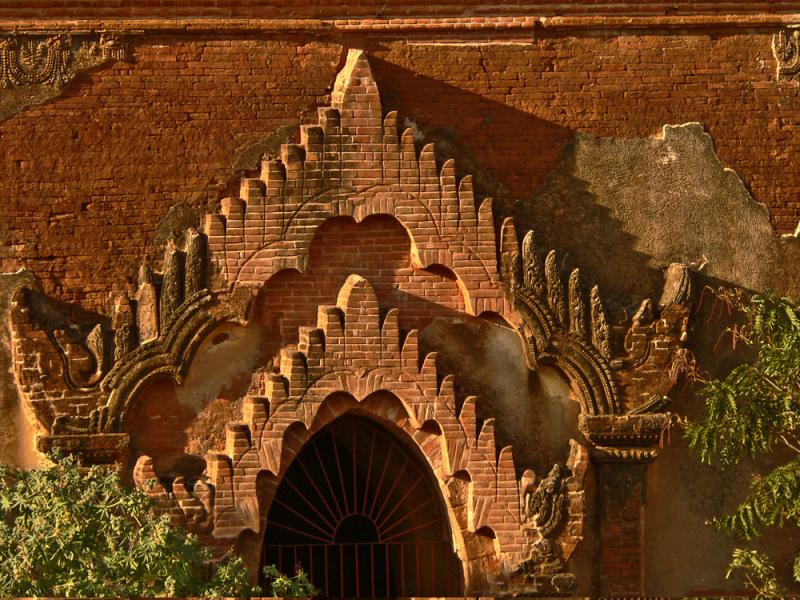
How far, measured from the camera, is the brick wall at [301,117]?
15.9 m

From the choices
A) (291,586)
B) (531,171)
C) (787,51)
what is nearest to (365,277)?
(531,171)

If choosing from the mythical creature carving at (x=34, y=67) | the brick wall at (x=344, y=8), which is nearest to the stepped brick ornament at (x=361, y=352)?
the brick wall at (x=344, y=8)

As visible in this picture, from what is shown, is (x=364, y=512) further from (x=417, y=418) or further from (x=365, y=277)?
(x=365, y=277)

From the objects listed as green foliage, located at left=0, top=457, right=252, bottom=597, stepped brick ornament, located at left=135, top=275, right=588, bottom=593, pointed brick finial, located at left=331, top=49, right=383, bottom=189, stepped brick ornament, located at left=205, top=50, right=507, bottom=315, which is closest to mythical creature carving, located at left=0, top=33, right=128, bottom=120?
stepped brick ornament, located at left=205, top=50, right=507, bottom=315

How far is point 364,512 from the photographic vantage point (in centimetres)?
1620

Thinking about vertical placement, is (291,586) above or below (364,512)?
below

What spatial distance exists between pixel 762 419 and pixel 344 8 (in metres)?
3.97

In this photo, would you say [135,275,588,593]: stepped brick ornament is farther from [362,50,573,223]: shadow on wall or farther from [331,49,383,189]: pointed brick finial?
[362,50,573,223]: shadow on wall

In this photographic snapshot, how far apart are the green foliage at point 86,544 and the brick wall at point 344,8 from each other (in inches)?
131

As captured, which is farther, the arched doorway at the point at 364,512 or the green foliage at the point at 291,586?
the arched doorway at the point at 364,512

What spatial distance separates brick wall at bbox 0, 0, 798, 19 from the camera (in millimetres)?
16062

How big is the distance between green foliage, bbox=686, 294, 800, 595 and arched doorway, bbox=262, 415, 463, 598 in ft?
6.38

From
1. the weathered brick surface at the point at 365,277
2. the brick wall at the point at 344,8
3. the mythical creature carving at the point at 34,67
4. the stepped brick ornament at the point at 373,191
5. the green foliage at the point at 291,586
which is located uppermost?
the brick wall at the point at 344,8

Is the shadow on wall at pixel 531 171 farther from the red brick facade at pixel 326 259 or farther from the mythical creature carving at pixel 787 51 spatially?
the mythical creature carving at pixel 787 51
